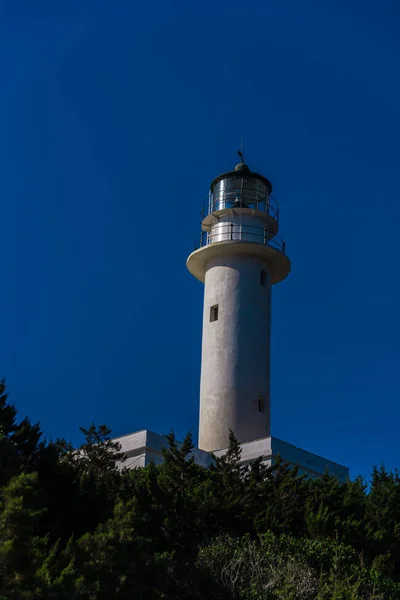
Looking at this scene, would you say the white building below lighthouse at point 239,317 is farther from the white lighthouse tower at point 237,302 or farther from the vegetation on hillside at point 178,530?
the vegetation on hillside at point 178,530

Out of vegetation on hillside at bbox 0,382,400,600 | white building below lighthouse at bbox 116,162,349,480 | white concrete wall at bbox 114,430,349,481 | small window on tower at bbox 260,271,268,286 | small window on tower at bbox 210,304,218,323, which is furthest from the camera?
small window on tower at bbox 260,271,268,286

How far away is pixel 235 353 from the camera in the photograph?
2525cm

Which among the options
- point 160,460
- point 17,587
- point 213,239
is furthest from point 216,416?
point 17,587

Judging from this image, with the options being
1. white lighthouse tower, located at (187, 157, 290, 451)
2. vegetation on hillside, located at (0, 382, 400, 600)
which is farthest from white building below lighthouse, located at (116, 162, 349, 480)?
vegetation on hillside, located at (0, 382, 400, 600)

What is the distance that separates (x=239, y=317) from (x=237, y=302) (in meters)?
0.50

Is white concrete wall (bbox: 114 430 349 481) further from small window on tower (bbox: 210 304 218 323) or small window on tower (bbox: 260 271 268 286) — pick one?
small window on tower (bbox: 260 271 268 286)

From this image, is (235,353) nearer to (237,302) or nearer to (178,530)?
(237,302)

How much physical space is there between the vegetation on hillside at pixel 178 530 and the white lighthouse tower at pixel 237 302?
5.05m

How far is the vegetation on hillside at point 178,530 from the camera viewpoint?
11219 mm

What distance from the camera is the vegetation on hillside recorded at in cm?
1122

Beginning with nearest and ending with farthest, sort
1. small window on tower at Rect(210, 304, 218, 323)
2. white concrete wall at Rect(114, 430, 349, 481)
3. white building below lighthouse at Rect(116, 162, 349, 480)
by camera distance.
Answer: white concrete wall at Rect(114, 430, 349, 481) → white building below lighthouse at Rect(116, 162, 349, 480) → small window on tower at Rect(210, 304, 218, 323)

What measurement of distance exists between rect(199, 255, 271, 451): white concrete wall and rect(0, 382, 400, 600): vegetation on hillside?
4.84 metres

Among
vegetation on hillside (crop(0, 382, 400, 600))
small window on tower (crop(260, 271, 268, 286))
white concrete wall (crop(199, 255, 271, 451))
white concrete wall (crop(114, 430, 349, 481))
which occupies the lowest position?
vegetation on hillside (crop(0, 382, 400, 600))

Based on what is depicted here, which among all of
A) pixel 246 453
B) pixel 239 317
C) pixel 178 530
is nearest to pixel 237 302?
pixel 239 317
